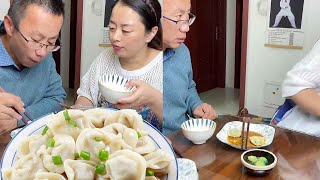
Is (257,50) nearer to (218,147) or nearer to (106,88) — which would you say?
(218,147)

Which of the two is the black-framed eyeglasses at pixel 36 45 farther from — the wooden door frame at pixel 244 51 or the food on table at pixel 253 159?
the wooden door frame at pixel 244 51

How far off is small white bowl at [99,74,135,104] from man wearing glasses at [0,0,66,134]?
166 mm

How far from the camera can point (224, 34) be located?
5.50ft

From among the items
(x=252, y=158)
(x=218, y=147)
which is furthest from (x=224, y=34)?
(x=252, y=158)

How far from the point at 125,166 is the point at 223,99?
1.30 meters

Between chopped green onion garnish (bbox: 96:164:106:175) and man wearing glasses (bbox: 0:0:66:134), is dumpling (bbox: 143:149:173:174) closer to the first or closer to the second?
chopped green onion garnish (bbox: 96:164:106:175)

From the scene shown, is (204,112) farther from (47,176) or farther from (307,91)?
(47,176)

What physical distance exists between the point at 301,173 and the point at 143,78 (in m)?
0.45

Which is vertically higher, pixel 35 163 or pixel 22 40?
pixel 22 40

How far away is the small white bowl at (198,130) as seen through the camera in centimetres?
100

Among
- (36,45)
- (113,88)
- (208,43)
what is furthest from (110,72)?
(208,43)

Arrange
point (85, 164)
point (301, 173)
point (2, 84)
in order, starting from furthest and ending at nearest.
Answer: point (2, 84), point (301, 173), point (85, 164)

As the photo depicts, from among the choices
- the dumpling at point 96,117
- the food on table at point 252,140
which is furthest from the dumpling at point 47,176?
the food on table at point 252,140

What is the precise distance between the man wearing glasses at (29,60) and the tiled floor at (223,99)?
774 millimetres
